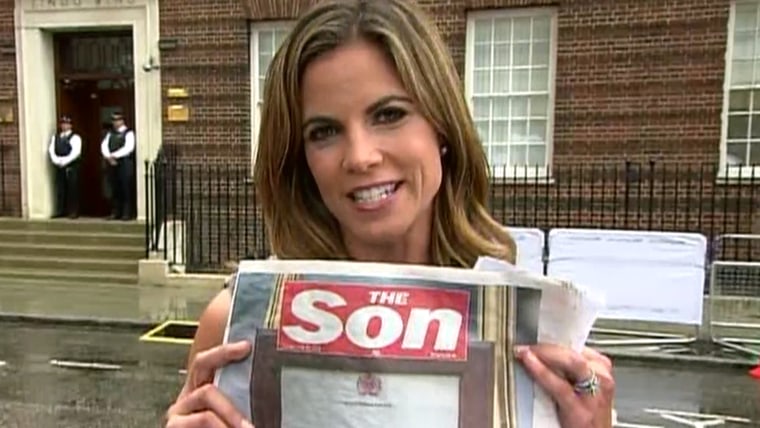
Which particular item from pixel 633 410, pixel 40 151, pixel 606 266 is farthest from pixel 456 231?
pixel 40 151

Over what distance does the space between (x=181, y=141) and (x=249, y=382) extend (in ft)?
39.9

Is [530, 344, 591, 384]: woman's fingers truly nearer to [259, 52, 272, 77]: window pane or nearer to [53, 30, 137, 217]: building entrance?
[259, 52, 272, 77]: window pane

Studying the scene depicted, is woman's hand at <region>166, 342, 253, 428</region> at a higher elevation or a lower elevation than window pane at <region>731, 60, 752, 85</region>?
lower

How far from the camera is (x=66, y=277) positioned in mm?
11594

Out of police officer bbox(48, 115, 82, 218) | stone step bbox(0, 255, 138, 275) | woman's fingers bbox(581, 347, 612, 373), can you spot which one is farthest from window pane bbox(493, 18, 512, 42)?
woman's fingers bbox(581, 347, 612, 373)

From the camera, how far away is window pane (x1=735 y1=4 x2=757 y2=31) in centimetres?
1064

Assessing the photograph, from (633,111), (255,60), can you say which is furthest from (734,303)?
(255,60)

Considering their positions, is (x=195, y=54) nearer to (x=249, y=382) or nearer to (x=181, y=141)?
(x=181, y=141)

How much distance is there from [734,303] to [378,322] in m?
9.20

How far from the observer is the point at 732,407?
19.2 ft

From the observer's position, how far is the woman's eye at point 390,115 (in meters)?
1.19

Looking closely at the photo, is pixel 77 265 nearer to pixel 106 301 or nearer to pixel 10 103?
pixel 106 301

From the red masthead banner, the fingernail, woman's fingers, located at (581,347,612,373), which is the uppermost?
the red masthead banner

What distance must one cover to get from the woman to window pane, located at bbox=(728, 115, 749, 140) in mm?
10787
